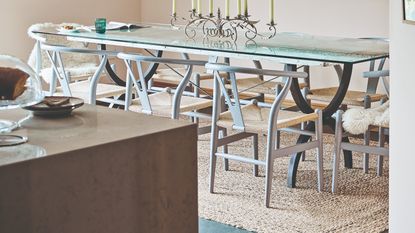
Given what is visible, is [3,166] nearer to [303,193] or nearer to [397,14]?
[397,14]

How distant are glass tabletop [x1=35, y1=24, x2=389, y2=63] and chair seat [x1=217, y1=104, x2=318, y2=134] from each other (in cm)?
33

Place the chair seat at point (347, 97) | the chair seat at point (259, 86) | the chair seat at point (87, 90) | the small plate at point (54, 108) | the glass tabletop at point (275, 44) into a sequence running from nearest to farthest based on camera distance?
1. the small plate at point (54, 108)
2. the glass tabletop at point (275, 44)
3. the chair seat at point (347, 97)
4. the chair seat at point (87, 90)
5. the chair seat at point (259, 86)

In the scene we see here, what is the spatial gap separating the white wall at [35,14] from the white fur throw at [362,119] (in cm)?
369

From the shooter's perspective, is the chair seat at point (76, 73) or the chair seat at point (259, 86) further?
the chair seat at point (76, 73)

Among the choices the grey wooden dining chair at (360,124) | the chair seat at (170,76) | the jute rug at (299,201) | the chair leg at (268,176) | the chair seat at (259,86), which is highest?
the chair seat at (170,76)

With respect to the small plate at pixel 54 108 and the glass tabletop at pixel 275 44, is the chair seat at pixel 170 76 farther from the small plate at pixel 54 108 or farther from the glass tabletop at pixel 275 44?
the small plate at pixel 54 108

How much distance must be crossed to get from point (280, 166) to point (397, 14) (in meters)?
2.17

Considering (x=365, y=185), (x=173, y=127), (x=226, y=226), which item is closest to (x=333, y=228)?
(x=226, y=226)

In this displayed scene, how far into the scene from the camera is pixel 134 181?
1642 millimetres

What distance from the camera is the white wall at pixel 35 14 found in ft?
20.4

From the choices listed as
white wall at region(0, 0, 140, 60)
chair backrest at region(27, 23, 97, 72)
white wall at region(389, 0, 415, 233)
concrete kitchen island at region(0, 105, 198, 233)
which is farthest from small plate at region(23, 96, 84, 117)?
white wall at region(0, 0, 140, 60)

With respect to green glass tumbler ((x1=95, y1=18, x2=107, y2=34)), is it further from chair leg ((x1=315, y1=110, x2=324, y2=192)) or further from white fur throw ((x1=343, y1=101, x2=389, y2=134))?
white fur throw ((x1=343, y1=101, x2=389, y2=134))

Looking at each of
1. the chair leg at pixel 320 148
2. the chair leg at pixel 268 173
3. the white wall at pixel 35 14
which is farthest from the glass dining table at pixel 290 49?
the white wall at pixel 35 14

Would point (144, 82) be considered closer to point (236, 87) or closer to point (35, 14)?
point (236, 87)
